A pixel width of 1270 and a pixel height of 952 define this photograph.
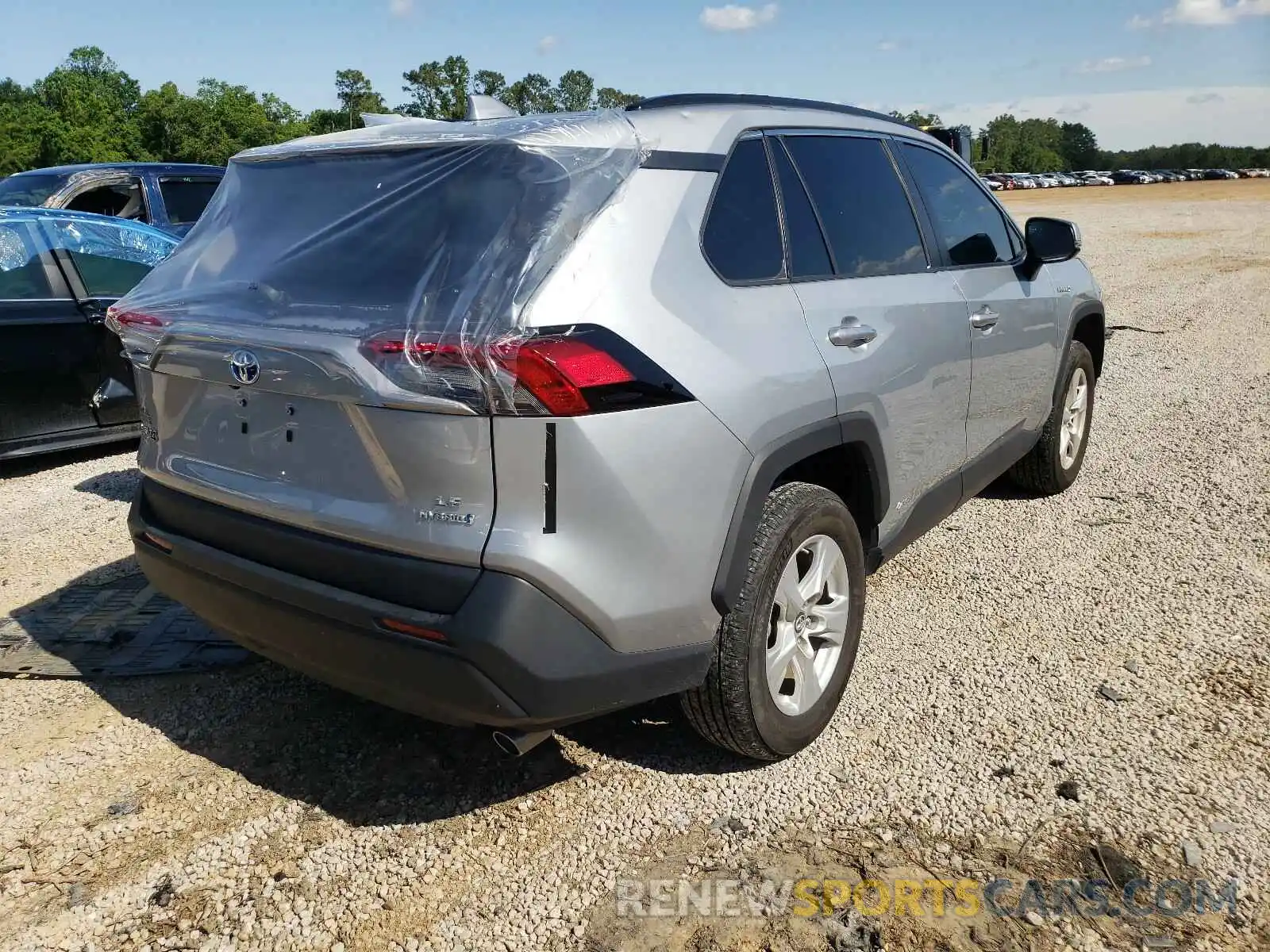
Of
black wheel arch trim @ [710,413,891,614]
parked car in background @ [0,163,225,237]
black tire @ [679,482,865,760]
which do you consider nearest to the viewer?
black wheel arch trim @ [710,413,891,614]

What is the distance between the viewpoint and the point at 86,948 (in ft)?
7.57

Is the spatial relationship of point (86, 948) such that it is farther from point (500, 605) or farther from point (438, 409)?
point (438, 409)

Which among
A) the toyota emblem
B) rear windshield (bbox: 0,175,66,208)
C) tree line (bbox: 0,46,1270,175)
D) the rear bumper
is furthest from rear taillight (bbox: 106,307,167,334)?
tree line (bbox: 0,46,1270,175)

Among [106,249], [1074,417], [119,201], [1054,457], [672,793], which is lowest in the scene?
[672,793]

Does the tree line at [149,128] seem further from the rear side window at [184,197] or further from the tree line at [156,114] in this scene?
the rear side window at [184,197]

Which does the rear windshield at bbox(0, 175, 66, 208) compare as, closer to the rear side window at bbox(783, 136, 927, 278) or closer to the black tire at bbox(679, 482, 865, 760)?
the rear side window at bbox(783, 136, 927, 278)

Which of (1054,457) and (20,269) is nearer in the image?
(1054,457)

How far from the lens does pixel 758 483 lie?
253 centimetres

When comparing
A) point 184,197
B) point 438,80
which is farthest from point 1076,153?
point 184,197

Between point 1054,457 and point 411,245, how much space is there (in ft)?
12.8

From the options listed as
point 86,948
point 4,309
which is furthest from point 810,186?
point 4,309

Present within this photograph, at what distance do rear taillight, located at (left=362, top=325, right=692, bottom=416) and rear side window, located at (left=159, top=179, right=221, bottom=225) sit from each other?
29.4 ft

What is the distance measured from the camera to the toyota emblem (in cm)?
239

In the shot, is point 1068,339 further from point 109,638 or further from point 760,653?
point 109,638
